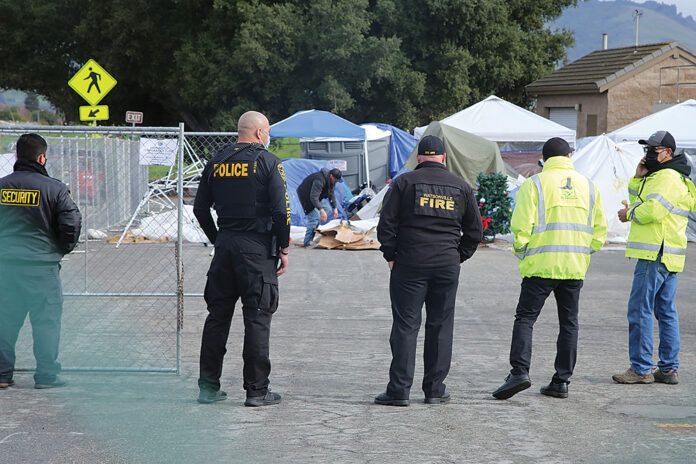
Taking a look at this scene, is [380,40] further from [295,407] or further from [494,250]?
[295,407]

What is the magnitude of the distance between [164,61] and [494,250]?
22425mm

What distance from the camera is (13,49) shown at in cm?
3769

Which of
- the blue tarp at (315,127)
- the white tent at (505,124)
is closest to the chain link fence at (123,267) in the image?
the blue tarp at (315,127)

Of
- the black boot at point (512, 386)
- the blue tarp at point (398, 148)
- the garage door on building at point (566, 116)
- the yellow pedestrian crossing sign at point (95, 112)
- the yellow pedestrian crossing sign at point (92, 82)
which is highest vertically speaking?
the garage door on building at point (566, 116)

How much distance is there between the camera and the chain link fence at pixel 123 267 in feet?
23.8

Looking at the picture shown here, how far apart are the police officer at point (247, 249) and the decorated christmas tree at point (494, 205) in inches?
490

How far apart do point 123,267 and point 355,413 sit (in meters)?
8.58

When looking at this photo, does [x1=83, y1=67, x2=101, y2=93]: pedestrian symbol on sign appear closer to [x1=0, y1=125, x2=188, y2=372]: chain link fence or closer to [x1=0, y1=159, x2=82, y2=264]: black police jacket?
[x1=0, y1=125, x2=188, y2=372]: chain link fence

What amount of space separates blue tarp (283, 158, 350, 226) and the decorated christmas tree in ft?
11.5

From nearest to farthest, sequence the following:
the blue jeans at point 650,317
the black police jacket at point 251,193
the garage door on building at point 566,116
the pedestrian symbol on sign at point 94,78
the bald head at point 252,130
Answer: the black police jacket at point 251,193 < the bald head at point 252,130 < the blue jeans at point 650,317 < the pedestrian symbol on sign at point 94,78 < the garage door on building at point 566,116

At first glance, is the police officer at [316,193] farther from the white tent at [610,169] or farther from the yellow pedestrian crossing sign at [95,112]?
the white tent at [610,169]

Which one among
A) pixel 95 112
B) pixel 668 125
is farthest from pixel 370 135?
pixel 95 112

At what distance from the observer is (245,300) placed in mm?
5914

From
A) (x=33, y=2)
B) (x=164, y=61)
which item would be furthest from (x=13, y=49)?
(x=164, y=61)
